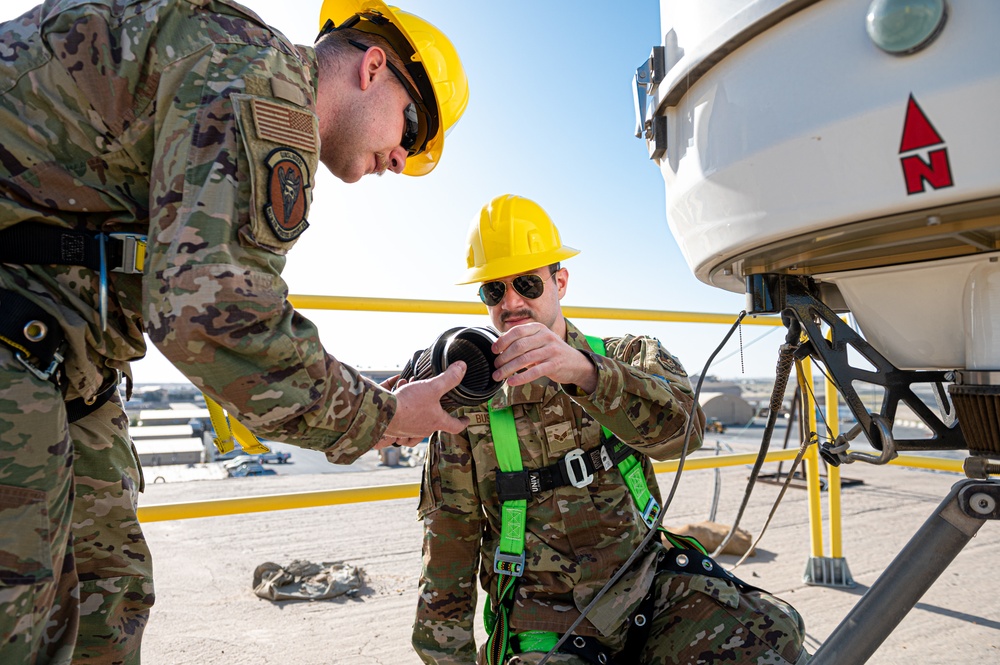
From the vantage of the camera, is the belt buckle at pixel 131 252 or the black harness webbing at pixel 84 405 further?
the black harness webbing at pixel 84 405

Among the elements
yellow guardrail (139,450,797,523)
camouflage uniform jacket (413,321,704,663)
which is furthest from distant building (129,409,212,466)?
camouflage uniform jacket (413,321,704,663)

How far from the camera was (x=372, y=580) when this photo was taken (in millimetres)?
3107

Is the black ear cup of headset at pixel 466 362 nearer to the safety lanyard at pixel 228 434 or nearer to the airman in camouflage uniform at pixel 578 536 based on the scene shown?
the airman in camouflage uniform at pixel 578 536

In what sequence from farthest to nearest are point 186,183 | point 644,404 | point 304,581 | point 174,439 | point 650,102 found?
point 174,439
point 304,581
point 644,404
point 650,102
point 186,183

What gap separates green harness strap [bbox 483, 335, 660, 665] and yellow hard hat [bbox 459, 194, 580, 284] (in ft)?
1.61

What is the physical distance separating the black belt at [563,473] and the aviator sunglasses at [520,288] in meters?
0.53

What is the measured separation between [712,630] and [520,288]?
43.0 inches

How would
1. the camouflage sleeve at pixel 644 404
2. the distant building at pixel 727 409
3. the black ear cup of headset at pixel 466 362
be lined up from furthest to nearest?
the distant building at pixel 727 409 → the camouflage sleeve at pixel 644 404 → the black ear cup of headset at pixel 466 362

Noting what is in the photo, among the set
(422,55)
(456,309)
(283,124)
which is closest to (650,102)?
(422,55)

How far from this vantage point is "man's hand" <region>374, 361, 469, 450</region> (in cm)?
125

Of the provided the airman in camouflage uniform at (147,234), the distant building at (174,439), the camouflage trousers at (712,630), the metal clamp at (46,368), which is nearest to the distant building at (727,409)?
the distant building at (174,439)

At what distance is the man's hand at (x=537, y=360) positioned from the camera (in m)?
1.59

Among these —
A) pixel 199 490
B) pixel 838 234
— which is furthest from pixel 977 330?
pixel 199 490

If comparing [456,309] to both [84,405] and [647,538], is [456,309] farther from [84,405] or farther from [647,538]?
[84,405]
